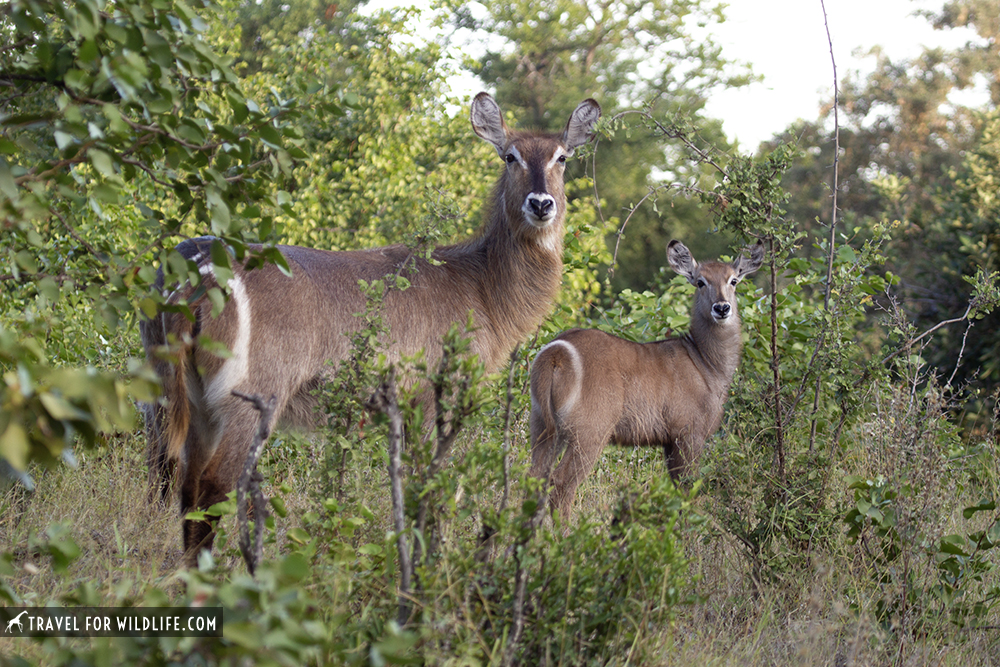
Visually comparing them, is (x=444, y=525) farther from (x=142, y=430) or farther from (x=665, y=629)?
(x=142, y=430)

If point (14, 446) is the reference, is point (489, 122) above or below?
above

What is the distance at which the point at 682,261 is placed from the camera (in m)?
5.90

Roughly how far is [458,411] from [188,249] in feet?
5.12

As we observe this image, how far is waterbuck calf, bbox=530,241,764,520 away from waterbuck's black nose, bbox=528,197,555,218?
0.77 meters

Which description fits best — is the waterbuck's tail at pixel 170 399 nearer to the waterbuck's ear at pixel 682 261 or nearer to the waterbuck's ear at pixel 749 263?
the waterbuck's ear at pixel 682 261

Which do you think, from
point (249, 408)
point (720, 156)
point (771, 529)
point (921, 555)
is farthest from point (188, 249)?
point (921, 555)

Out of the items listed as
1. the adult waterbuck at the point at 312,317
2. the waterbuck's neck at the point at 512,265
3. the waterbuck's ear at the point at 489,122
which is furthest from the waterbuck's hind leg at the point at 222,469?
the waterbuck's ear at the point at 489,122

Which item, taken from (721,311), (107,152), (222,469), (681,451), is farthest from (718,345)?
(107,152)

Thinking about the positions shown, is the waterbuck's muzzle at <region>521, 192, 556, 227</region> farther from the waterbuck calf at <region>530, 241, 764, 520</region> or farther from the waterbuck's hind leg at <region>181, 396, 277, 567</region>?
the waterbuck's hind leg at <region>181, 396, 277, 567</region>

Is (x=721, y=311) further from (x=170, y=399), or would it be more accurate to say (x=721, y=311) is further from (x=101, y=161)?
(x=101, y=161)

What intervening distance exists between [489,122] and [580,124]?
533 mm

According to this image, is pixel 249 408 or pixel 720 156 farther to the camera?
pixel 720 156

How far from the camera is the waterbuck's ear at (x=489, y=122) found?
16.6 ft

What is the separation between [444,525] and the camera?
8.59 feet
